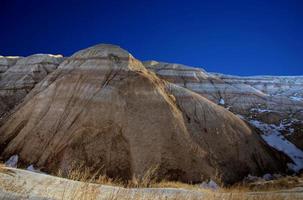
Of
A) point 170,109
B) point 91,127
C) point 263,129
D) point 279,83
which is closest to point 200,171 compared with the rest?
point 170,109

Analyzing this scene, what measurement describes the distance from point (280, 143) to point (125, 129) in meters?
17.9

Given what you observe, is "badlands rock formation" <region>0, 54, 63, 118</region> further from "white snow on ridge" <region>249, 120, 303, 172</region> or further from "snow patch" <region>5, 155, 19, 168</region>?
"white snow on ridge" <region>249, 120, 303, 172</region>

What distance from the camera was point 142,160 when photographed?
2384 cm

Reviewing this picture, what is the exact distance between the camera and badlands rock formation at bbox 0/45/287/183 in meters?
24.3

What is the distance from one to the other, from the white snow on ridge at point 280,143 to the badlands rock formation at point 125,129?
1436 mm

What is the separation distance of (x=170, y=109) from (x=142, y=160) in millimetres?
6247

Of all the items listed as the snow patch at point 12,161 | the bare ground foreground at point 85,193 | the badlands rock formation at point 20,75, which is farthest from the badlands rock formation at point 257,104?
the bare ground foreground at point 85,193

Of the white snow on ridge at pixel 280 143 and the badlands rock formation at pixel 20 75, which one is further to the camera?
the badlands rock formation at pixel 20 75

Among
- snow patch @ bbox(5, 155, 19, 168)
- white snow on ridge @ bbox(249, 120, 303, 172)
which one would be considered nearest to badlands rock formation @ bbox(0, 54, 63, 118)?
snow patch @ bbox(5, 155, 19, 168)

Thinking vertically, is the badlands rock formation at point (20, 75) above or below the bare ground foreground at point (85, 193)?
above

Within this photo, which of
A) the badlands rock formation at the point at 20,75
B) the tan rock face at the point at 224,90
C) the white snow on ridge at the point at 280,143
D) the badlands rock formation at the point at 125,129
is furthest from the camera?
the tan rock face at the point at 224,90

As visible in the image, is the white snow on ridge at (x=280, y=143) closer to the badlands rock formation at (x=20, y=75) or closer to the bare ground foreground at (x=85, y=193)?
the bare ground foreground at (x=85, y=193)

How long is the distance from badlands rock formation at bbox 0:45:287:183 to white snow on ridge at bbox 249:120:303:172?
144 centimetres

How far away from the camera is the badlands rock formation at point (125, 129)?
24.3 metres
